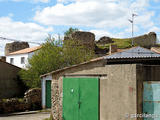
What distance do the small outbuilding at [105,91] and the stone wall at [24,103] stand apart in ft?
23.2

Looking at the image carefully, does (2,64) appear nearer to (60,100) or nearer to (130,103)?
(60,100)

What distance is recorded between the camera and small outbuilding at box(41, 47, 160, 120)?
8094mm

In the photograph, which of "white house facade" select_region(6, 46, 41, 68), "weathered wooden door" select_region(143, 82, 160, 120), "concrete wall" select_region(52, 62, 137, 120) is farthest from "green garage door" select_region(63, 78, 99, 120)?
"white house facade" select_region(6, 46, 41, 68)

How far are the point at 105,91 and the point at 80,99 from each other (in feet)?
4.83

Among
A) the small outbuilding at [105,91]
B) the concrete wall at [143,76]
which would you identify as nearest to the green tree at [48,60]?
the small outbuilding at [105,91]

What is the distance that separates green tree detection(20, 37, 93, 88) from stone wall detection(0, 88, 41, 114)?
2.04m

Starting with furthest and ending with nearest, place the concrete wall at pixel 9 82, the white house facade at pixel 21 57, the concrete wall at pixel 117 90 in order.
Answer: the white house facade at pixel 21 57 → the concrete wall at pixel 9 82 → the concrete wall at pixel 117 90

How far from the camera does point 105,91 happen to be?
9.27 metres

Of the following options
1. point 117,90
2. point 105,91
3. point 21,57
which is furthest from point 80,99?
point 21,57

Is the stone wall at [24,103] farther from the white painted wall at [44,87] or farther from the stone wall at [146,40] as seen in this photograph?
the stone wall at [146,40]

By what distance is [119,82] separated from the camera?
867 cm

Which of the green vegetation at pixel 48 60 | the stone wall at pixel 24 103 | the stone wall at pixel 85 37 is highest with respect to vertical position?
the stone wall at pixel 85 37

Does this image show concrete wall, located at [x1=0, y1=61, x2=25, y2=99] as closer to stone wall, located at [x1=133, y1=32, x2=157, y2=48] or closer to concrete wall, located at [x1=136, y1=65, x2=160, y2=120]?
concrete wall, located at [x1=136, y1=65, x2=160, y2=120]

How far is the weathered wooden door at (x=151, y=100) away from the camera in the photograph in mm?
7898
